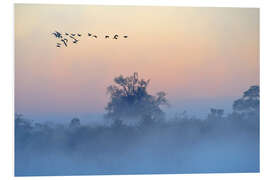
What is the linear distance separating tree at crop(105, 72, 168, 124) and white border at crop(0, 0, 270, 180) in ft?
2.80

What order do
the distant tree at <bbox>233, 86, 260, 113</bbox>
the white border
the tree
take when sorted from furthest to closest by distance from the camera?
the distant tree at <bbox>233, 86, 260, 113</bbox> → the tree → the white border

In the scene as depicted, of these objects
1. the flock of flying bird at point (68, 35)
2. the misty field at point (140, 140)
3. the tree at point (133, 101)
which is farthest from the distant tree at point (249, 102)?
the flock of flying bird at point (68, 35)

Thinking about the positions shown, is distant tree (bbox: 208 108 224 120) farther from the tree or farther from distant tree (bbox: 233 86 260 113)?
the tree

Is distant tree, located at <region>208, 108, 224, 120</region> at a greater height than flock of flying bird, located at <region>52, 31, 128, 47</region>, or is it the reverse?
flock of flying bird, located at <region>52, 31, 128, 47</region>

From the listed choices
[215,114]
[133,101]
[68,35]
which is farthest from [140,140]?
[68,35]

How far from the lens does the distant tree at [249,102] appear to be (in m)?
6.11

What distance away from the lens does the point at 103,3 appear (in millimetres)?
5945

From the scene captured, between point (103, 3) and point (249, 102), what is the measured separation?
2.53m

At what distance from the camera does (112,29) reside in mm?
5941

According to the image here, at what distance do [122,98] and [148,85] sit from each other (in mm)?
414

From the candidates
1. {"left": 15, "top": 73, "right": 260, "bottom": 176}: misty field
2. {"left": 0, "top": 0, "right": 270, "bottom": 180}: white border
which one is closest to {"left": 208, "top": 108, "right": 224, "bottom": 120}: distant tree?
{"left": 15, "top": 73, "right": 260, "bottom": 176}: misty field

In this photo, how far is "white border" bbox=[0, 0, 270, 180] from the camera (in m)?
5.80
